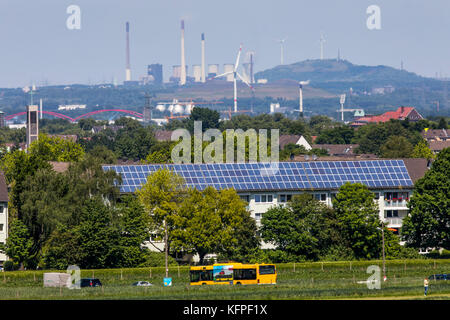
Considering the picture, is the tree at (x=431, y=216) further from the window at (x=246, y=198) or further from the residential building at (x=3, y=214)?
the residential building at (x=3, y=214)

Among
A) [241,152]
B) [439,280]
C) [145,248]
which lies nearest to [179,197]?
[145,248]

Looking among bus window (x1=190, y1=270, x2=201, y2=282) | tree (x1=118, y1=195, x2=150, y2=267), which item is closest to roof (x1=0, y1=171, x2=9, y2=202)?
tree (x1=118, y1=195, x2=150, y2=267)

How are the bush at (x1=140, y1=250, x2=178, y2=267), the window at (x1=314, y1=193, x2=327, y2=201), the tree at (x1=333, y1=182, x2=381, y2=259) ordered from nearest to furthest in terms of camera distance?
the bush at (x1=140, y1=250, x2=178, y2=267), the tree at (x1=333, y1=182, x2=381, y2=259), the window at (x1=314, y1=193, x2=327, y2=201)

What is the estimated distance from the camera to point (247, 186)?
334ft

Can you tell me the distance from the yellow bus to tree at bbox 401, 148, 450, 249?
22.4m

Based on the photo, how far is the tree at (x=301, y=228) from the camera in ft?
289

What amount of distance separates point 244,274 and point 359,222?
62.7 feet

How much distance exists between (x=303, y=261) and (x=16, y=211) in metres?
29.1

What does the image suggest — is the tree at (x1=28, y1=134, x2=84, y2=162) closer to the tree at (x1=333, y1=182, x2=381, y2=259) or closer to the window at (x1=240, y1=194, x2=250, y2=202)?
the window at (x1=240, y1=194, x2=250, y2=202)

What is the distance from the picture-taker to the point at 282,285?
6744 centimetres

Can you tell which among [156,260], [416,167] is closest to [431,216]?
[416,167]

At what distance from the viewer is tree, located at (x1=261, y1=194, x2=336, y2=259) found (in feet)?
289

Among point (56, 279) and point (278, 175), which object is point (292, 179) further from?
point (56, 279)
